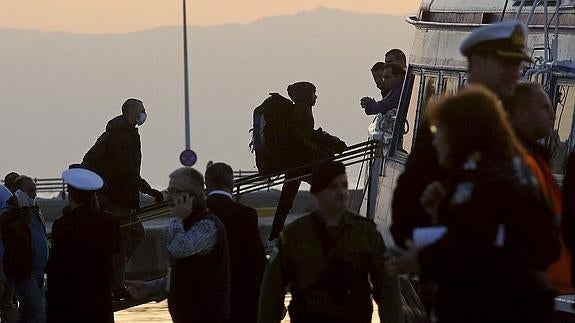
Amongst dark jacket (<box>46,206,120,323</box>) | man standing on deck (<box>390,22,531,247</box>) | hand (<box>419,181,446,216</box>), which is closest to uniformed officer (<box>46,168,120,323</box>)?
dark jacket (<box>46,206,120,323</box>)

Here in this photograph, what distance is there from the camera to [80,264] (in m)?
13.7

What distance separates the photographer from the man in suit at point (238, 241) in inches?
554

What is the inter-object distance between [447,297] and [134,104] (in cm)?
1282

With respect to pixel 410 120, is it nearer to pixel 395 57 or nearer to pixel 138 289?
pixel 395 57

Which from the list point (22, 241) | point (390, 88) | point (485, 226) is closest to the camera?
point (485, 226)

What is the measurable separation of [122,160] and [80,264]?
23.5 feet

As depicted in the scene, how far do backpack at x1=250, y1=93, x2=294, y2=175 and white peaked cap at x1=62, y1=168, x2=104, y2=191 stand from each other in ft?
22.7

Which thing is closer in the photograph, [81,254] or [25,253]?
[81,254]

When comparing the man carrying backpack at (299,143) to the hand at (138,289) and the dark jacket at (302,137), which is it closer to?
the dark jacket at (302,137)

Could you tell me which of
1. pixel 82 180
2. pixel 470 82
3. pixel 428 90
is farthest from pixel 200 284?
pixel 428 90

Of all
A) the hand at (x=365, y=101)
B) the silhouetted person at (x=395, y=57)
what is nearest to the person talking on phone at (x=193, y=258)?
the hand at (x=365, y=101)

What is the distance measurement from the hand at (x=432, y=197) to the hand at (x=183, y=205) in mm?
4892

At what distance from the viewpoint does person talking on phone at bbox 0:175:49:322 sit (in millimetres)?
17859

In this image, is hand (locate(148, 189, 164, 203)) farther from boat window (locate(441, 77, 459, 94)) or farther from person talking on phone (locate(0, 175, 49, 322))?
boat window (locate(441, 77, 459, 94))
